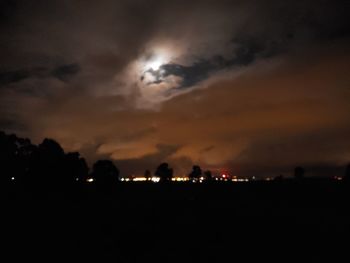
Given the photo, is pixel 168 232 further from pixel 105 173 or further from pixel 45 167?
pixel 105 173

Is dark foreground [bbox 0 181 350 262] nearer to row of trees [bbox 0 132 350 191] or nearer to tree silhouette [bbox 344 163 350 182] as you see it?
row of trees [bbox 0 132 350 191]

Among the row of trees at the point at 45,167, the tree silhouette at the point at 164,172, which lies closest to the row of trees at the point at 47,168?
the row of trees at the point at 45,167

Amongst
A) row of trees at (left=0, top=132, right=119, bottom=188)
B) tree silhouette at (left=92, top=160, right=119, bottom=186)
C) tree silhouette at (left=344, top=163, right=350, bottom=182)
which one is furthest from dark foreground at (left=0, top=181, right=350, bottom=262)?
tree silhouette at (left=344, top=163, right=350, bottom=182)

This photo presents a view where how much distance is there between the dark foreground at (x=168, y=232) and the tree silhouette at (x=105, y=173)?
42.9ft

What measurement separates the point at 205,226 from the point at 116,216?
10778 mm

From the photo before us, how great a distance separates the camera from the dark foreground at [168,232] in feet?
94.1

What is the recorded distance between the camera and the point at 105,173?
77125mm

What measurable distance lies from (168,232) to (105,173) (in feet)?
143

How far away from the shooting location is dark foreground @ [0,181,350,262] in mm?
28672

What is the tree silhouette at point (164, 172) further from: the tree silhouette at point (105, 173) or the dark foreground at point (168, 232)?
the dark foreground at point (168, 232)

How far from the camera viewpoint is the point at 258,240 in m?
34.2

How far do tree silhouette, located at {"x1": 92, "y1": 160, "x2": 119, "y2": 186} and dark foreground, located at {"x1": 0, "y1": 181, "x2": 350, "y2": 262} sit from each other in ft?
42.9

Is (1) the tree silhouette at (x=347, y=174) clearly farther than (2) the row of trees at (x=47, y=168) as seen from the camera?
Yes

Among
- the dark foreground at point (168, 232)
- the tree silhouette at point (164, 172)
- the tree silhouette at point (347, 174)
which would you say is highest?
the tree silhouette at point (164, 172)
